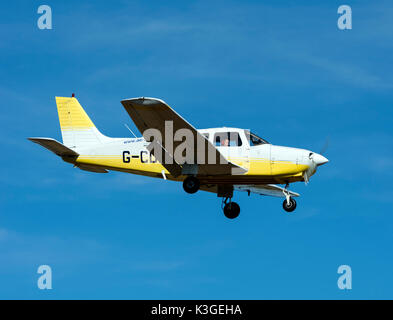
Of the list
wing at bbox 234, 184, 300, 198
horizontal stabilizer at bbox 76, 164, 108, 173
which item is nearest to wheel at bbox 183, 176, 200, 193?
wing at bbox 234, 184, 300, 198

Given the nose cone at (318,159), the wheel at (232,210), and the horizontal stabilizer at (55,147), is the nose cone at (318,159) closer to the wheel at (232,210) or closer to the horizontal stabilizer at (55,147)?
the wheel at (232,210)

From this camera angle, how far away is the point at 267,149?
28609mm

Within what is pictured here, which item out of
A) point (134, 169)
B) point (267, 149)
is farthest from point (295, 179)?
point (134, 169)

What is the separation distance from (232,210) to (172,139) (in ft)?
14.9

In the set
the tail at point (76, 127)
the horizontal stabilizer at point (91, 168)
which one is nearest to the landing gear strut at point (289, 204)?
the horizontal stabilizer at point (91, 168)

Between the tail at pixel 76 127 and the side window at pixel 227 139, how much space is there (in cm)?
461

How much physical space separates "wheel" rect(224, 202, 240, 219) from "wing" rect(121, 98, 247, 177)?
2197 mm

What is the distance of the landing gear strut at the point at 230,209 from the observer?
30.4 meters

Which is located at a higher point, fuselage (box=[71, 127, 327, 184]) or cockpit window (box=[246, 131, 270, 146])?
cockpit window (box=[246, 131, 270, 146])

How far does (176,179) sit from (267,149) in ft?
11.4

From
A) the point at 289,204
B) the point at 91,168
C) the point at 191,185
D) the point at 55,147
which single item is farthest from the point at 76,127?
the point at 289,204

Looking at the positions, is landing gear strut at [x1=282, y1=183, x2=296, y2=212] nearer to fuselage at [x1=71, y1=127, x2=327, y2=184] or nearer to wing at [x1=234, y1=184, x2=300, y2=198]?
fuselage at [x1=71, y1=127, x2=327, y2=184]

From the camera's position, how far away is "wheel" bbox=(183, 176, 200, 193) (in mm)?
28234
